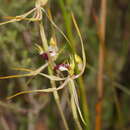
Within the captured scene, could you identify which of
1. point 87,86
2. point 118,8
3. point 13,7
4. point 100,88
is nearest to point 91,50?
point 87,86

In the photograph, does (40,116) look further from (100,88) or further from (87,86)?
(100,88)

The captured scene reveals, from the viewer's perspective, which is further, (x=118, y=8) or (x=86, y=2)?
(x=118, y=8)

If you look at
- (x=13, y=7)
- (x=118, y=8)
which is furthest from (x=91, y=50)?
(x=13, y=7)

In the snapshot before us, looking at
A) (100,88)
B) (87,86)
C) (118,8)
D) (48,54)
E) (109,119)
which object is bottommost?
(109,119)

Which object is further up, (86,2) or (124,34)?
(86,2)

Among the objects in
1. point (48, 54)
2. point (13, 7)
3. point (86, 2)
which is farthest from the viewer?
point (86, 2)

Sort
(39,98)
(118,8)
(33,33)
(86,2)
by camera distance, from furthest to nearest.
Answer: (118,8) < (86,2) < (39,98) < (33,33)
